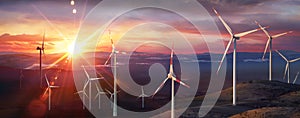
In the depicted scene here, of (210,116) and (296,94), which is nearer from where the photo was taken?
(210,116)

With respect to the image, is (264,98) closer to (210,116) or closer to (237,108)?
(237,108)

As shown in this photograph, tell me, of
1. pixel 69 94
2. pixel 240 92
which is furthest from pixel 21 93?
pixel 240 92

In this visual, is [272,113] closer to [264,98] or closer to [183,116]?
[183,116]

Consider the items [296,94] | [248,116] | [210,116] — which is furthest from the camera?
[296,94]

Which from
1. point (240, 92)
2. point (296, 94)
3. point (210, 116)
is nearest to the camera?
point (210, 116)

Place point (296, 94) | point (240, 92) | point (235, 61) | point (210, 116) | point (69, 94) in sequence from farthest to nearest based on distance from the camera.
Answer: point (69, 94), point (240, 92), point (296, 94), point (235, 61), point (210, 116)

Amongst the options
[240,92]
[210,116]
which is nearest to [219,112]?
[210,116]

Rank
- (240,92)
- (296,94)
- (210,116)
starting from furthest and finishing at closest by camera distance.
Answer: (240,92) → (296,94) → (210,116)

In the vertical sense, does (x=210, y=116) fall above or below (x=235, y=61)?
below

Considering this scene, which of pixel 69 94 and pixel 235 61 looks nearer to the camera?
pixel 235 61
